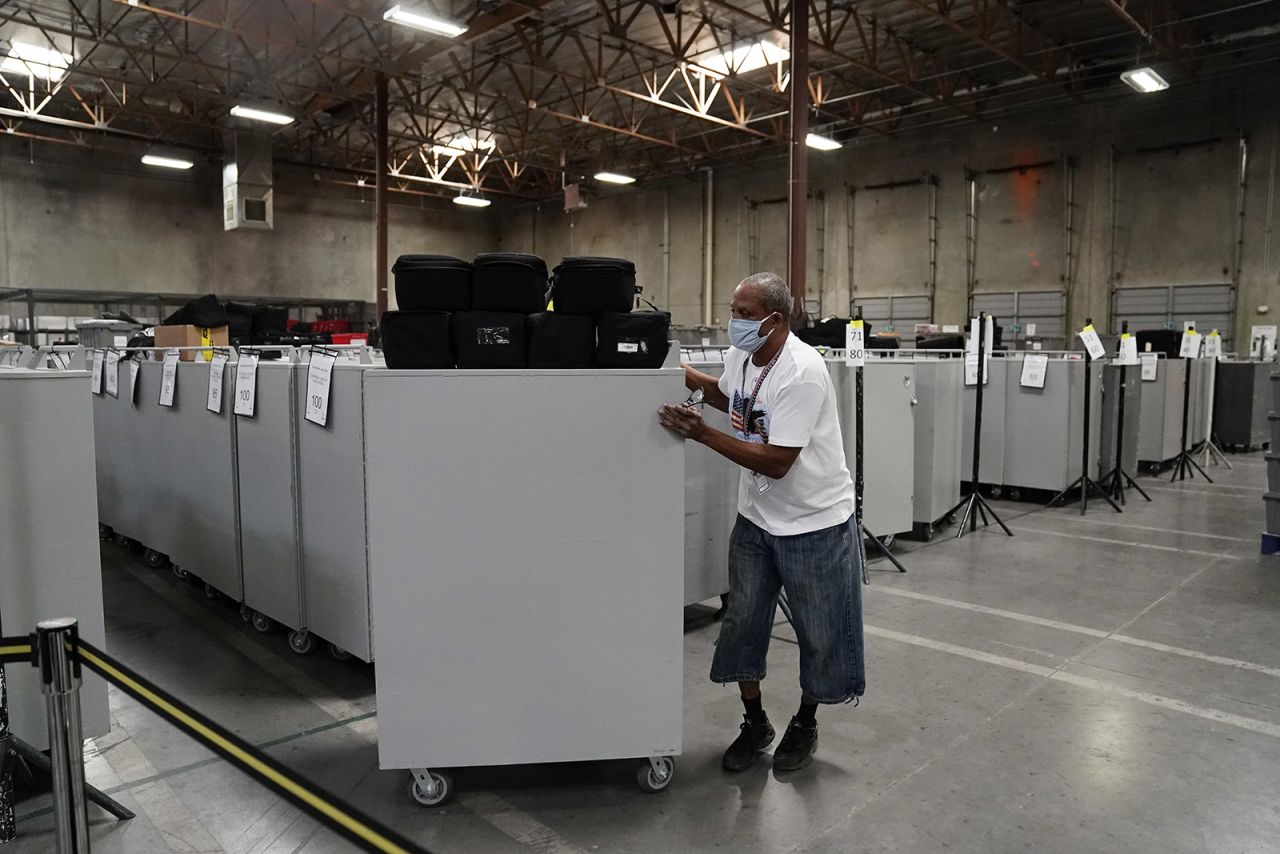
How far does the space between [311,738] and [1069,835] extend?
2.63m

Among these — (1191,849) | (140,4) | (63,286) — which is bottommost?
(1191,849)

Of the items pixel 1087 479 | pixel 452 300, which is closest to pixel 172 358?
pixel 452 300

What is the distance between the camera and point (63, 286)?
1759 centimetres

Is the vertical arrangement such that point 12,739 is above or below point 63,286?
below

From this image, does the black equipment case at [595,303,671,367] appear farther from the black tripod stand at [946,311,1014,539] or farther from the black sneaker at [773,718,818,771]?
the black tripod stand at [946,311,1014,539]

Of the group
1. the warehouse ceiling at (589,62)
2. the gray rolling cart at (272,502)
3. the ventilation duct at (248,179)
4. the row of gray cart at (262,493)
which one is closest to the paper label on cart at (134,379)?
the row of gray cart at (262,493)

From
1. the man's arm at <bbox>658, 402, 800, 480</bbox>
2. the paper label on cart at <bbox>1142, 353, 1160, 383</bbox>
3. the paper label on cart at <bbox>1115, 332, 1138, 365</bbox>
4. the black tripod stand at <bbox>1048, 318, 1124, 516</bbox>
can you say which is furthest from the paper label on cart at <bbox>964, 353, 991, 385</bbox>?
the man's arm at <bbox>658, 402, 800, 480</bbox>

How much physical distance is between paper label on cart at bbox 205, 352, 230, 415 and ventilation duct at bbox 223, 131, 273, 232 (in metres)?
14.0

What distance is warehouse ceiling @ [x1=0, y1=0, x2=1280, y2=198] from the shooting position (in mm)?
11852

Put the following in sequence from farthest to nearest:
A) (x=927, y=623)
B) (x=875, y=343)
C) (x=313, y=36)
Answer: (x=313, y=36) → (x=875, y=343) → (x=927, y=623)

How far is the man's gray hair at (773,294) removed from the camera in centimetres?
271

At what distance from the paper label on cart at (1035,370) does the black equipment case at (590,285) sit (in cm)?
649

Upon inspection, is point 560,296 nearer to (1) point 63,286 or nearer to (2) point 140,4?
(2) point 140,4

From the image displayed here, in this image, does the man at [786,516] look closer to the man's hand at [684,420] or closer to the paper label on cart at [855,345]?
the man's hand at [684,420]
